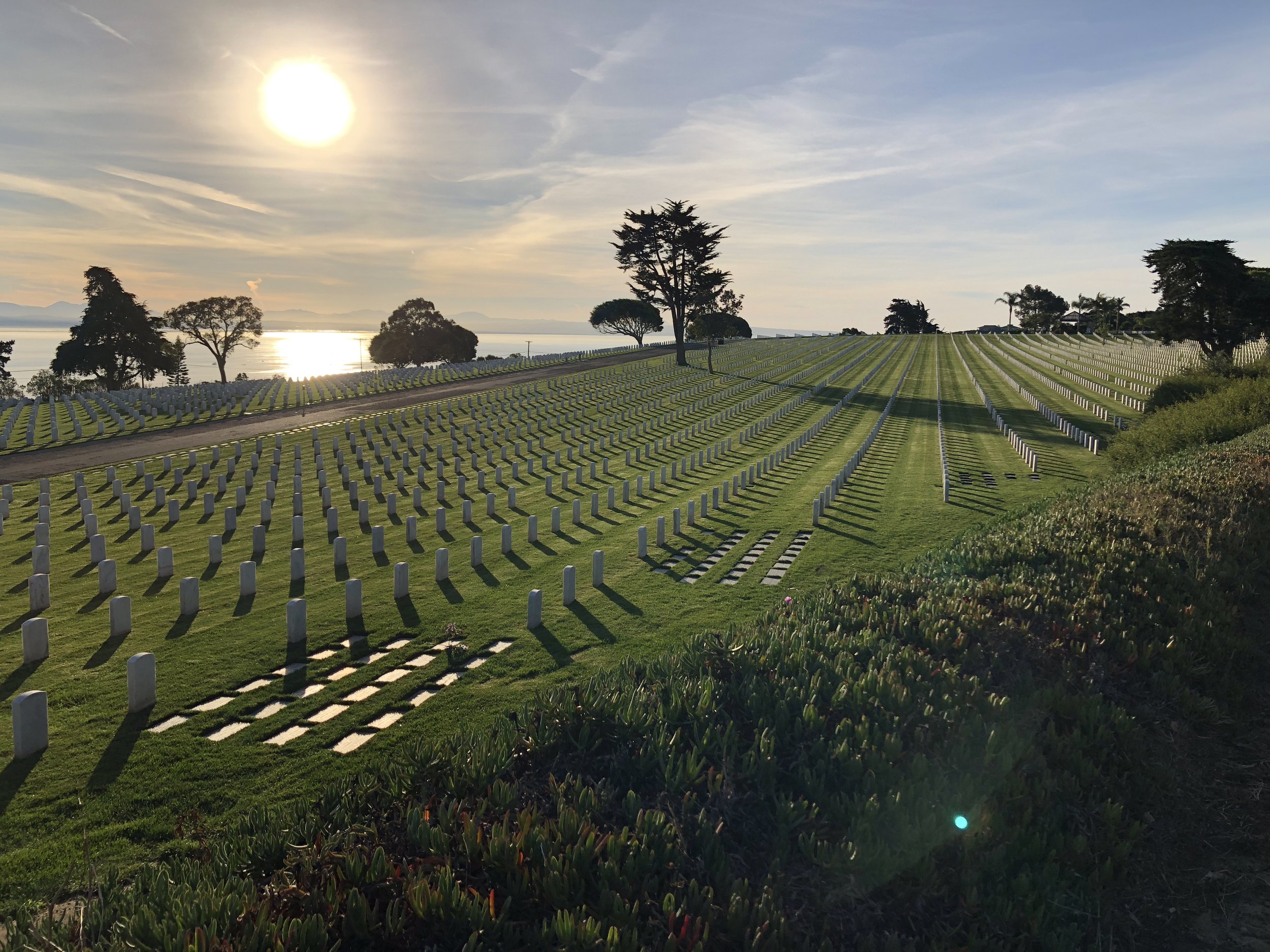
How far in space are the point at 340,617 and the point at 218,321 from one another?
3296 inches

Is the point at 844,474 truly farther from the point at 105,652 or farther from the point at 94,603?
the point at 105,652

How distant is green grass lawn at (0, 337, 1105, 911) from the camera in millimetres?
7090

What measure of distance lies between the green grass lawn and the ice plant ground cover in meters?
1.45

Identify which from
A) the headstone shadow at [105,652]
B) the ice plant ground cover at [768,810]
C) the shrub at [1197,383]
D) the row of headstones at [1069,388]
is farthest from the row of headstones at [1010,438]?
the headstone shadow at [105,652]

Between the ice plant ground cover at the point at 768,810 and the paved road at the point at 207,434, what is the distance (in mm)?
30200

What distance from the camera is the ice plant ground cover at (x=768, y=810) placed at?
3.80 meters

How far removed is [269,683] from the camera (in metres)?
9.61

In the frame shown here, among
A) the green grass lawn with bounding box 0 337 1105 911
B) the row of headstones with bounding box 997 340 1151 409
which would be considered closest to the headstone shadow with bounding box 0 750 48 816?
the green grass lawn with bounding box 0 337 1105 911

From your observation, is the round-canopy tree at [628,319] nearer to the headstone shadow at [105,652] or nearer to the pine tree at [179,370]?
the pine tree at [179,370]

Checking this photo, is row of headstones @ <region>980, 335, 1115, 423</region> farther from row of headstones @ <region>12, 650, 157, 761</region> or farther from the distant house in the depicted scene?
the distant house

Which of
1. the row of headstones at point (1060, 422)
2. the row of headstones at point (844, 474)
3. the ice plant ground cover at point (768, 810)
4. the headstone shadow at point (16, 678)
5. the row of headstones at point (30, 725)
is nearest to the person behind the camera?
the ice plant ground cover at point (768, 810)

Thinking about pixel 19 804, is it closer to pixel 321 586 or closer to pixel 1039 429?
pixel 321 586

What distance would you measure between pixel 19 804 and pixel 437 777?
4738 millimetres

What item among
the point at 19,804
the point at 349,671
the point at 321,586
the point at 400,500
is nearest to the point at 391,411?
the point at 400,500
